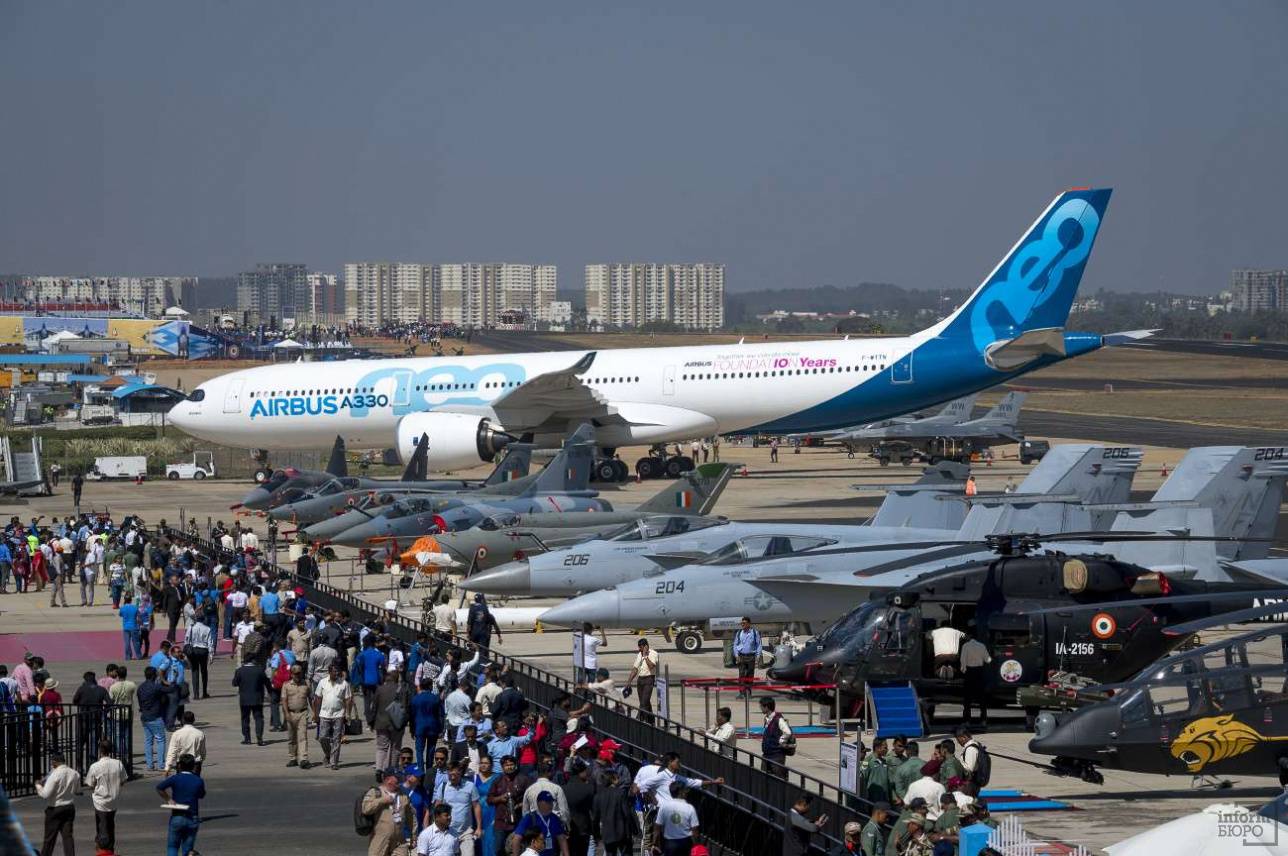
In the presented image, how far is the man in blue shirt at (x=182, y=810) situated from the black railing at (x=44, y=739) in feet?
10.9

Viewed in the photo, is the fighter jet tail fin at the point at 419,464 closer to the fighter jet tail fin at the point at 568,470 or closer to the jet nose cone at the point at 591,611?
the fighter jet tail fin at the point at 568,470

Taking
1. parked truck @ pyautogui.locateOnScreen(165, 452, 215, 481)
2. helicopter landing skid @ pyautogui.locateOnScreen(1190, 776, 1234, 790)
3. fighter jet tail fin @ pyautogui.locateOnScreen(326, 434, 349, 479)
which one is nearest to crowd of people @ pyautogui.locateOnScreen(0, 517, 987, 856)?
helicopter landing skid @ pyautogui.locateOnScreen(1190, 776, 1234, 790)

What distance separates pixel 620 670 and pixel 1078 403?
72.4 metres

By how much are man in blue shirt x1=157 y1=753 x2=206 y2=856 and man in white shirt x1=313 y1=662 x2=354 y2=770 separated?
3937 millimetres

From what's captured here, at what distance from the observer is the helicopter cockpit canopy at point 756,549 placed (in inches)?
901

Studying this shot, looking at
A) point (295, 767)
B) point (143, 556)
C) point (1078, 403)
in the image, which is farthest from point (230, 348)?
point (295, 767)

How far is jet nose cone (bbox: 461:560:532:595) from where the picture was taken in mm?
25359

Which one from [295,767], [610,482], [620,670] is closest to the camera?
[295,767]

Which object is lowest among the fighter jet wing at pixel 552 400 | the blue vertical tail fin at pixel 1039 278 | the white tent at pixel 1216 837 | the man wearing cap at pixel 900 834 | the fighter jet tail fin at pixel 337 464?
the man wearing cap at pixel 900 834

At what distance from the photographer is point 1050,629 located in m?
17.7

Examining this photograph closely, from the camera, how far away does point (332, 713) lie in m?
17.2

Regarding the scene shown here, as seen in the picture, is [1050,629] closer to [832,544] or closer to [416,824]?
[832,544]

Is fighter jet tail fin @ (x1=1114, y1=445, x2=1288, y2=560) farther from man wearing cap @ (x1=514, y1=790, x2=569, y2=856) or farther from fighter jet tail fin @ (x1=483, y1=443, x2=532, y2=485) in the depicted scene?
fighter jet tail fin @ (x1=483, y1=443, x2=532, y2=485)

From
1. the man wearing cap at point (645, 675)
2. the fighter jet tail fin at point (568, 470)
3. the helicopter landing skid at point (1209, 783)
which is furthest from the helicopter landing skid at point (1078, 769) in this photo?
the fighter jet tail fin at point (568, 470)
